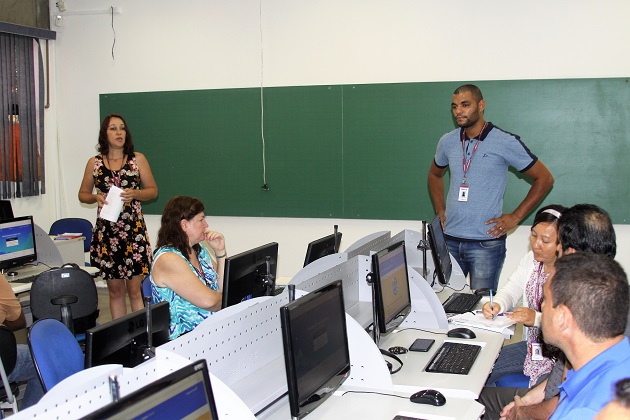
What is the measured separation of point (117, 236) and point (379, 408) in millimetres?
3571

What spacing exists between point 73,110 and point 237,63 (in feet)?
6.63

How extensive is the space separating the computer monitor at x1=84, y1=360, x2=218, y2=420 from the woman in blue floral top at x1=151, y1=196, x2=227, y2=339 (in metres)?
1.79

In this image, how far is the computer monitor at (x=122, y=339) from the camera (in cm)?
229

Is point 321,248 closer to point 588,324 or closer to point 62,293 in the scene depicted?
point 62,293

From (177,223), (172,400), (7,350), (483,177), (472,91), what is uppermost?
(472,91)

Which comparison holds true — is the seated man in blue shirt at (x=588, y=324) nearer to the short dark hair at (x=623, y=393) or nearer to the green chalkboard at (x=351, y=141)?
the short dark hair at (x=623, y=393)

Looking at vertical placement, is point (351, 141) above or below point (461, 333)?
above

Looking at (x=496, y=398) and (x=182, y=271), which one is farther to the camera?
(x=182, y=271)

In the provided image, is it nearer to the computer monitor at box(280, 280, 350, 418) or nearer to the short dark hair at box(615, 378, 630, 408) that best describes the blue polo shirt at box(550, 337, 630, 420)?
the computer monitor at box(280, 280, 350, 418)

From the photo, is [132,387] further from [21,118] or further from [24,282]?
[21,118]

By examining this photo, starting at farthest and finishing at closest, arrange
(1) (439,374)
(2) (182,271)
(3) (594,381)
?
(2) (182,271) < (1) (439,374) < (3) (594,381)

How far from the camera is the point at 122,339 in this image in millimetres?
2406

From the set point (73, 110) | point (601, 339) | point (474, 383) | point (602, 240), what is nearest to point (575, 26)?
point (602, 240)

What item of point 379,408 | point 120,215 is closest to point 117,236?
point 120,215
